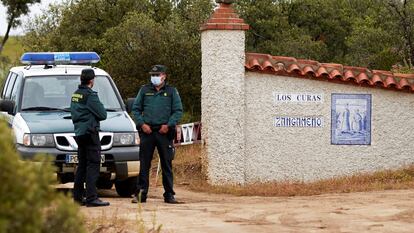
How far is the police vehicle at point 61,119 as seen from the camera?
11773 millimetres

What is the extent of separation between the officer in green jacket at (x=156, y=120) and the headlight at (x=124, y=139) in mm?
503

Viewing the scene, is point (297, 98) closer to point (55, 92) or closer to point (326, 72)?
point (326, 72)

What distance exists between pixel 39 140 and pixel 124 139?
1158 mm

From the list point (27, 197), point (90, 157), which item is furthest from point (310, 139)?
point (27, 197)

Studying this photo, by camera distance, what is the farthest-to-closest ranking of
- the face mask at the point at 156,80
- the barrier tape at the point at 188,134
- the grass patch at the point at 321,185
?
the barrier tape at the point at 188,134, the grass patch at the point at 321,185, the face mask at the point at 156,80

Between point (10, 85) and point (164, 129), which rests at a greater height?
point (10, 85)

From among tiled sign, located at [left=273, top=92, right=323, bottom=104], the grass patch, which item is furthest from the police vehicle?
tiled sign, located at [left=273, top=92, right=323, bottom=104]

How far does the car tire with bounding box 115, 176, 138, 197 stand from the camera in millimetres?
12750

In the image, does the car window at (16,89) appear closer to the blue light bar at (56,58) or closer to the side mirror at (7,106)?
the blue light bar at (56,58)

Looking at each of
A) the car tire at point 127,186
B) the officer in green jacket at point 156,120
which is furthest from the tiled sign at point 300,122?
the officer in green jacket at point 156,120

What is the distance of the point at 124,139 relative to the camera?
39.9 ft

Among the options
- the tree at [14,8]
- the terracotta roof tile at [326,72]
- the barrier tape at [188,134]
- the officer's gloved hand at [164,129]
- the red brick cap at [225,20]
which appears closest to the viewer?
the officer's gloved hand at [164,129]

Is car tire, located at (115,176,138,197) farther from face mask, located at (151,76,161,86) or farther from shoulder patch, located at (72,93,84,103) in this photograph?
shoulder patch, located at (72,93,84,103)

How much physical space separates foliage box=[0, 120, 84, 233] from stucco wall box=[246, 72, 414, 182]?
34.4 feet
